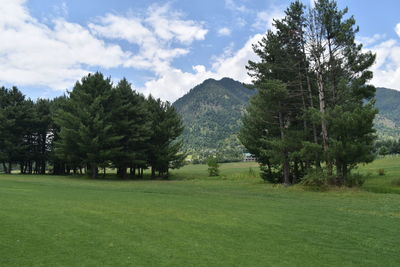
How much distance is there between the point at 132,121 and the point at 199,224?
32.7 m

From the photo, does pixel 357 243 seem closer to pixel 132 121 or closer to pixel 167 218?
pixel 167 218

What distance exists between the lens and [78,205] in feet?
41.9

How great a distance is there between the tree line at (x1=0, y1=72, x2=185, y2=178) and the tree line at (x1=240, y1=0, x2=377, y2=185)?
1767 centimetres

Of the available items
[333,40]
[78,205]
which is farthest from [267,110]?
[78,205]

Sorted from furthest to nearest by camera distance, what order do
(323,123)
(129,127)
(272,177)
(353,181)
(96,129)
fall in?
(129,127) → (96,129) → (272,177) → (323,123) → (353,181)

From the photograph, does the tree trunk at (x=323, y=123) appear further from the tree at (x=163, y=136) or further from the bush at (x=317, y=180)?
the tree at (x=163, y=136)

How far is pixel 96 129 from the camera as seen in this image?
36625mm

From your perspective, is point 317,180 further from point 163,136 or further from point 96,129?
point 163,136

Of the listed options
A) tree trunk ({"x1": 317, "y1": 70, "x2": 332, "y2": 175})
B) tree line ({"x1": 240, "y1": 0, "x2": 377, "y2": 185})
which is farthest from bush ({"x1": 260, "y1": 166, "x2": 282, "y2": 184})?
tree trunk ({"x1": 317, "y1": 70, "x2": 332, "y2": 175})

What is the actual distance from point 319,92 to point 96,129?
80.9 ft

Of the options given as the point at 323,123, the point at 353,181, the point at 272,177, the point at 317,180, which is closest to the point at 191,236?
the point at 317,180

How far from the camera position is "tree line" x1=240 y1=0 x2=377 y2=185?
70.5 ft

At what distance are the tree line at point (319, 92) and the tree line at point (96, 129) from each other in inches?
696

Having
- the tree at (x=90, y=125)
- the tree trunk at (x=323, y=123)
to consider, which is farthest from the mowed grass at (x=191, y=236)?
the tree at (x=90, y=125)
